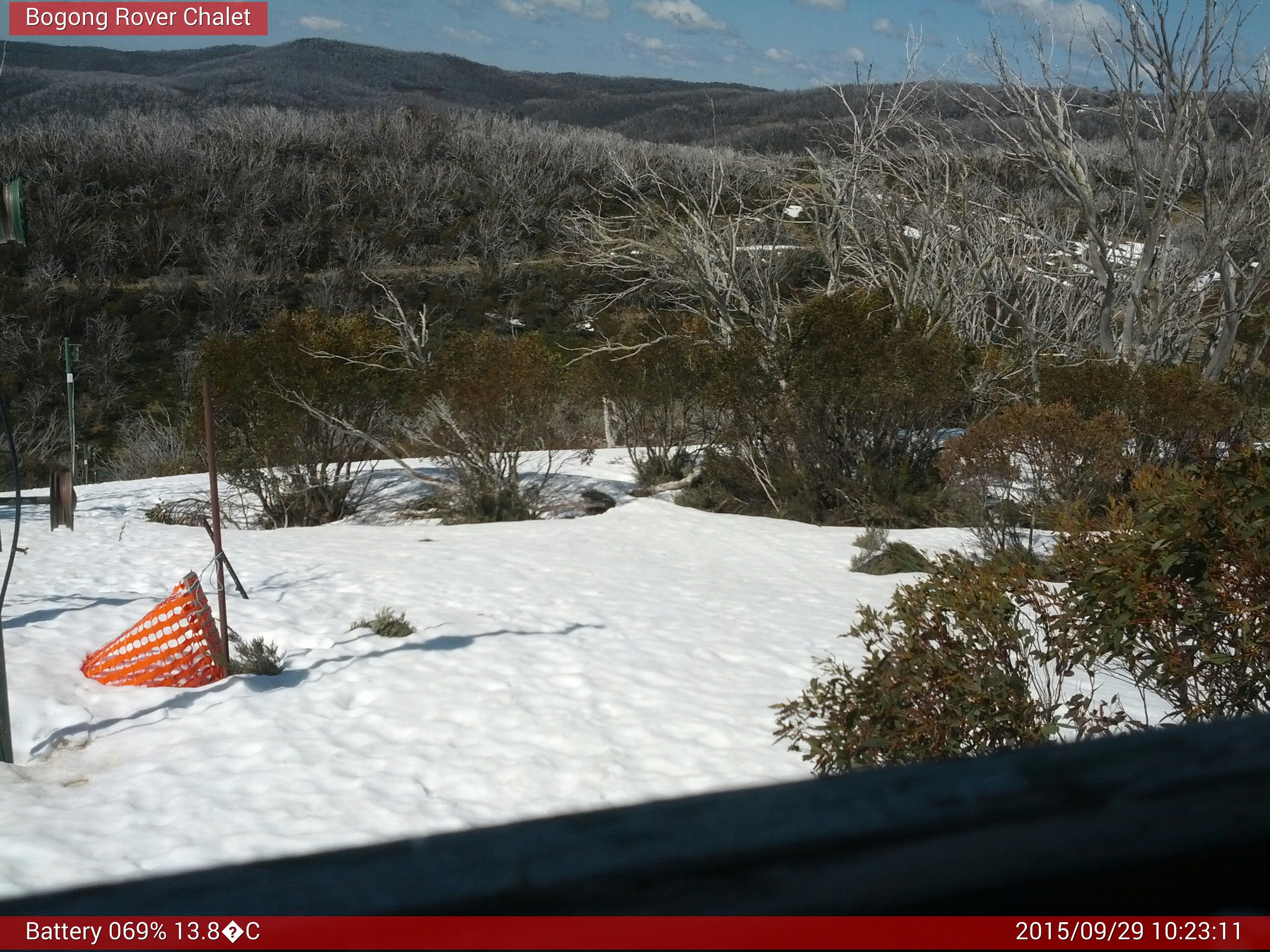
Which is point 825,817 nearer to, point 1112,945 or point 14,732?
point 1112,945

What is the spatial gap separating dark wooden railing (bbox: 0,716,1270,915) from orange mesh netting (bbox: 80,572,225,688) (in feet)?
16.5

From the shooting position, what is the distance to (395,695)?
5508mm

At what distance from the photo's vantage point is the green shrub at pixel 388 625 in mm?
6516

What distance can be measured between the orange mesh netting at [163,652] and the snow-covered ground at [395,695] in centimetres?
8

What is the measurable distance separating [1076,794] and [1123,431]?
9215 millimetres

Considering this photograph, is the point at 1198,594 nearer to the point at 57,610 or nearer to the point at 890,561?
the point at 890,561

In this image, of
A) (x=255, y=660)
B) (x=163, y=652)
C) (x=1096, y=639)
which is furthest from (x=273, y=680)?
(x=1096, y=639)

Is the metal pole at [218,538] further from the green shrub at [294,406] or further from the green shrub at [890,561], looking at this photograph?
the green shrub at [294,406]

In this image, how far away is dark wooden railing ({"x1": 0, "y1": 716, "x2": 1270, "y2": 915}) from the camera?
25.1 inches

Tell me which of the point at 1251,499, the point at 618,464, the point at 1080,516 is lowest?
the point at 618,464

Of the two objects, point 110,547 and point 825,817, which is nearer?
point 825,817

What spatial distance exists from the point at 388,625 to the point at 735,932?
6203 millimetres

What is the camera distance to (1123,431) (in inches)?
360

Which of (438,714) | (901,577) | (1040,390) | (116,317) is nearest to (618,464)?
(1040,390)
